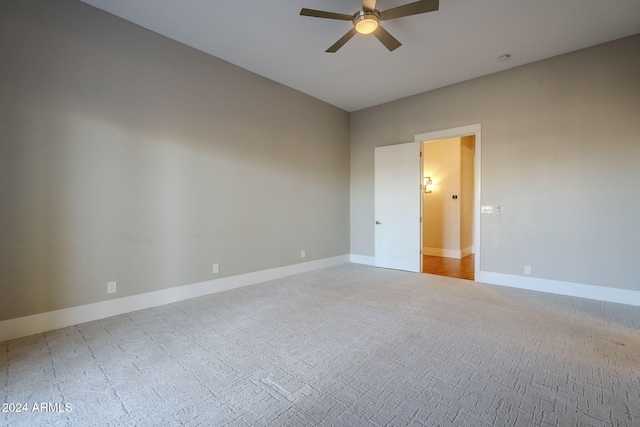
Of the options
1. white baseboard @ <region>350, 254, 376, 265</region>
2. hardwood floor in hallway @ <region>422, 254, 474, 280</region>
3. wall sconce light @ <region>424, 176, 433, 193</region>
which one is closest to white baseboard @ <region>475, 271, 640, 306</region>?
hardwood floor in hallway @ <region>422, 254, 474, 280</region>

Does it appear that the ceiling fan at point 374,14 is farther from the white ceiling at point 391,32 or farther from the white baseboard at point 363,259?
the white baseboard at point 363,259

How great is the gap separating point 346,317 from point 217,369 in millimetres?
1449

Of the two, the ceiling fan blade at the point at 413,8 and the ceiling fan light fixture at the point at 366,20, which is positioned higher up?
the ceiling fan light fixture at the point at 366,20

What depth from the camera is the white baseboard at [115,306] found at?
2.59m

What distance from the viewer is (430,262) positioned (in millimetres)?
6316

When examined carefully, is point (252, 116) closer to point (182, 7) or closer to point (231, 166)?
point (231, 166)

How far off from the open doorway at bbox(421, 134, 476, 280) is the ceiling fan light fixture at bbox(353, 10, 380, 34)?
4.70 meters

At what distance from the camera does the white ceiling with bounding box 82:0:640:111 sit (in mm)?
2893

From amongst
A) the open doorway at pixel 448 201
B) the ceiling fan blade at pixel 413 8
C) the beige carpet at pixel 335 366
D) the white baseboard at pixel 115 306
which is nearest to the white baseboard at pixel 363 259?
the open doorway at pixel 448 201

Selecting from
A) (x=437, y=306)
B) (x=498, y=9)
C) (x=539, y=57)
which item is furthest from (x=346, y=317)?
(x=539, y=57)

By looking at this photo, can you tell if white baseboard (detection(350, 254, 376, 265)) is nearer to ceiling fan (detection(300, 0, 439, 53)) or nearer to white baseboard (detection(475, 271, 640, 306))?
white baseboard (detection(475, 271, 640, 306))

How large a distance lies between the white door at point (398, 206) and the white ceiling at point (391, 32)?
57.6 inches

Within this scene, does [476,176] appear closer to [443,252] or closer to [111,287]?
[443,252]

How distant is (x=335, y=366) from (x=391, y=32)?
365 cm
